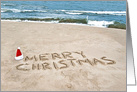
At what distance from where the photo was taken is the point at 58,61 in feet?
10.8

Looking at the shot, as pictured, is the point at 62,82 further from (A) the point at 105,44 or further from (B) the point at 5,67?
(A) the point at 105,44

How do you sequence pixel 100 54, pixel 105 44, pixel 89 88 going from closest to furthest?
pixel 89 88 → pixel 100 54 → pixel 105 44

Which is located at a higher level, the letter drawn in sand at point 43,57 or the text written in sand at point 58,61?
the letter drawn in sand at point 43,57

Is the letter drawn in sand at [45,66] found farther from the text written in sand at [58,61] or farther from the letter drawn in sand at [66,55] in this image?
the letter drawn in sand at [66,55]

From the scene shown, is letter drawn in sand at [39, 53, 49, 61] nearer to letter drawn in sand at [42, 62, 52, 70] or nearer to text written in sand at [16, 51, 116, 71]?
text written in sand at [16, 51, 116, 71]

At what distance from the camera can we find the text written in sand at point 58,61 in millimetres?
3070

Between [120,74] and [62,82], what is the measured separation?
115 cm

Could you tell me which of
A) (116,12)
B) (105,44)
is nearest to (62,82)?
(105,44)

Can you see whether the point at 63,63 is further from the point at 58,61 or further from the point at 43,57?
the point at 43,57

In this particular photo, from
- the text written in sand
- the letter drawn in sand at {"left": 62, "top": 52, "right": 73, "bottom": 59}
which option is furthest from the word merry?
the letter drawn in sand at {"left": 62, "top": 52, "right": 73, "bottom": 59}

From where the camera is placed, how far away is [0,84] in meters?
2.44

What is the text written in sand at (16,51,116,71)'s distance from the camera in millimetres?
3070

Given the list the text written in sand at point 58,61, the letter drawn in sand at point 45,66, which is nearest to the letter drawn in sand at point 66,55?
the text written in sand at point 58,61

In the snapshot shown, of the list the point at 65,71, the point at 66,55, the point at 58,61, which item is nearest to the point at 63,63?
the point at 58,61
